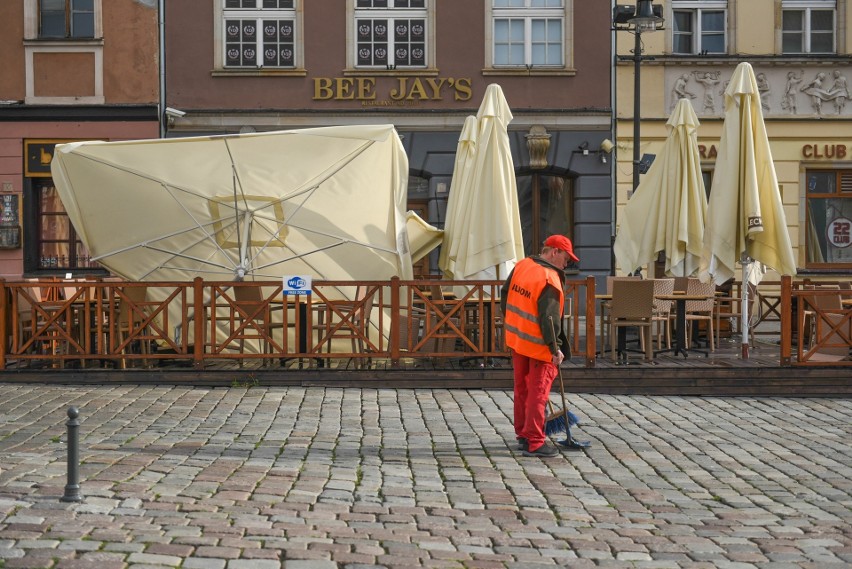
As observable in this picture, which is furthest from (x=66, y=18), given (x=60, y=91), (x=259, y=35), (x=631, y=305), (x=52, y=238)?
(x=631, y=305)

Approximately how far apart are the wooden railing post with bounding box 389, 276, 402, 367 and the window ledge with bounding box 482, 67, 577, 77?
12.1 meters

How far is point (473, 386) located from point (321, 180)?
131 inches

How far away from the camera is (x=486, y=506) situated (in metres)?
7.57

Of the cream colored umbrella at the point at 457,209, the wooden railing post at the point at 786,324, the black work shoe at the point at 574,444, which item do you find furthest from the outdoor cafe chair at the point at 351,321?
the wooden railing post at the point at 786,324

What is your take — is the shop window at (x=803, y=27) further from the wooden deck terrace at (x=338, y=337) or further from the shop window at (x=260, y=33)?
the wooden deck terrace at (x=338, y=337)

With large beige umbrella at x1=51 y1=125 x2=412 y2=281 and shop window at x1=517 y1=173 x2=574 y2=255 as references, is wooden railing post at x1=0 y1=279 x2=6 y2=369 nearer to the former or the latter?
large beige umbrella at x1=51 y1=125 x2=412 y2=281

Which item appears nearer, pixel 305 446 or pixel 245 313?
pixel 305 446

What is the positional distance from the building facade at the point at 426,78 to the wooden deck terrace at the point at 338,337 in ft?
36.2

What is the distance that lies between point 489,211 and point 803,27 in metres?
13.1

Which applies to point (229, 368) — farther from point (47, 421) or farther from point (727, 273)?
point (727, 273)

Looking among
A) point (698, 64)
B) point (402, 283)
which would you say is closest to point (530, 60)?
point (698, 64)

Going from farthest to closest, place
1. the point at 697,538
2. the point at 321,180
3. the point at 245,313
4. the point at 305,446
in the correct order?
the point at 321,180
the point at 245,313
the point at 305,446
the point at 697,538

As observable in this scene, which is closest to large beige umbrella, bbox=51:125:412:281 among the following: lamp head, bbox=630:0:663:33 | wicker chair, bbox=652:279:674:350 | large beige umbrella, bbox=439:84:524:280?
large beige umbrella, bbox=439:84:524:280

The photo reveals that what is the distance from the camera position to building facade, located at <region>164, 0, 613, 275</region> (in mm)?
→ 24422
